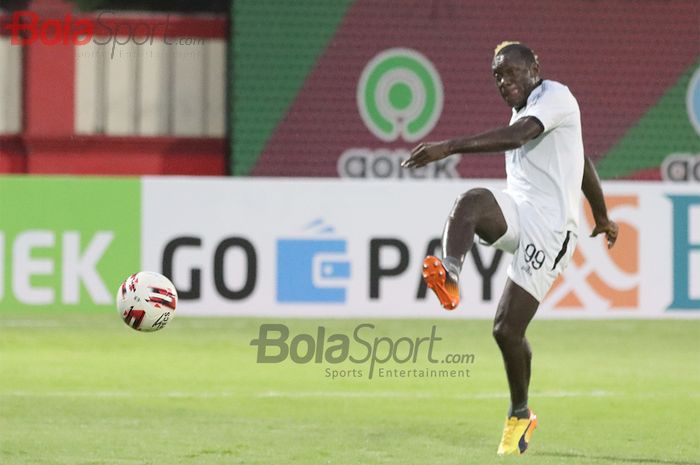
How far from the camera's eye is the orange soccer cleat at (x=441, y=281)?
5801mm

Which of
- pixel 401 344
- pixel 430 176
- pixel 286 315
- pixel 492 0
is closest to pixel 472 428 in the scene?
pixel 401 344

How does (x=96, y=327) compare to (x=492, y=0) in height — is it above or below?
below

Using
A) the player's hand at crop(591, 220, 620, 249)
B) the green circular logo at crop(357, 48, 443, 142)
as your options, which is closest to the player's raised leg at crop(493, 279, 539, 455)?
the player's hand at crop(591, 220, 620, 249)

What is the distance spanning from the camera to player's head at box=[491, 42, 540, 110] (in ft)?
21.0

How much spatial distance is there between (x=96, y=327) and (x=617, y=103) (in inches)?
459

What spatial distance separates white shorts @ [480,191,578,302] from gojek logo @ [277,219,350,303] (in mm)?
6587

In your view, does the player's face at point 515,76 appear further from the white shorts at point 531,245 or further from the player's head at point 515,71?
the white shorts at point 531,245

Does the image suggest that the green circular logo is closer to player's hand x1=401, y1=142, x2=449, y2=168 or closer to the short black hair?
the short black hair

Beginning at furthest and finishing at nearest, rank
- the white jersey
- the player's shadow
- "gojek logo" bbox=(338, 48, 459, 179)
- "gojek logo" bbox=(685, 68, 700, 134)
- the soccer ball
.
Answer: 1. "gojek logo" bbox=(685, 68, 700, 134)
2. "gojek logo" bbox=(338, 48, 459, 179)
3. the soccer ball
4. the white jersey
5. the player's shadow

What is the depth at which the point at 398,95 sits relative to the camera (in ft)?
69.9

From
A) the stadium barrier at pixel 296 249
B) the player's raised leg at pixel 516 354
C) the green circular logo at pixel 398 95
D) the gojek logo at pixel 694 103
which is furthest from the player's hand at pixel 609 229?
the gojek logo at pixel 694 103

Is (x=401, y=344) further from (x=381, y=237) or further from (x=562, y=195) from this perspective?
(x=562, y=195)

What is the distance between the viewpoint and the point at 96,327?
12695 mm

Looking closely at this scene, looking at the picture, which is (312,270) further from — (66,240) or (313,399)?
(313,399)
